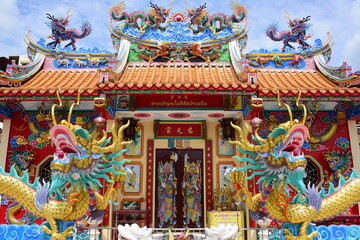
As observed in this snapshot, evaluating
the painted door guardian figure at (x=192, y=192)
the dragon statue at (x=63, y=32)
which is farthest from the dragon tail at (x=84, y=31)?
the painted door guardian figure at (x=192, y=192)

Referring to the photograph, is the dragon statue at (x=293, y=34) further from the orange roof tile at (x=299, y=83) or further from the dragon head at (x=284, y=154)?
the dragon head at (x=284, y=154)

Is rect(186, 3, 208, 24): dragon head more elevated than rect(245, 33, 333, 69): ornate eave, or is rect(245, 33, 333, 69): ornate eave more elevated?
rect(186, 3, 208, 24): dragon head

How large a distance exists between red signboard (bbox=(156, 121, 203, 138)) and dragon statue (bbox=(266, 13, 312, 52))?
3613mm

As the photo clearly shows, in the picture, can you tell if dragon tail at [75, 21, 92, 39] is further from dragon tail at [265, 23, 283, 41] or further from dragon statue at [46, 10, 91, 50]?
dragon tail at [265, 23, 283, 41]

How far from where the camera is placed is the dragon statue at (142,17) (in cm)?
894

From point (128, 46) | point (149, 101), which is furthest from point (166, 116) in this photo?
point (128, 46)

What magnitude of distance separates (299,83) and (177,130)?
3208mm

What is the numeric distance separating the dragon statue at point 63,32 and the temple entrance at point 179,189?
435 cm

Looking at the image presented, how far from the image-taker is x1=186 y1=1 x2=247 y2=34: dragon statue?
29.3 feet

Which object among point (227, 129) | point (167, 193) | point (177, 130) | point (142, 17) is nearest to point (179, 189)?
point (167, 193)

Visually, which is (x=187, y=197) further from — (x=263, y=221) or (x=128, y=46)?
(x=128, y=46)

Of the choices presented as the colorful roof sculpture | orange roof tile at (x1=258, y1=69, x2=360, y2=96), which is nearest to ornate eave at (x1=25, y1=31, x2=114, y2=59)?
the colorful roof sculpture

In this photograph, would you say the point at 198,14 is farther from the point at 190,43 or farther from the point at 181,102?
the point at 181,102

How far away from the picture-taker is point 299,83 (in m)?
7.06
